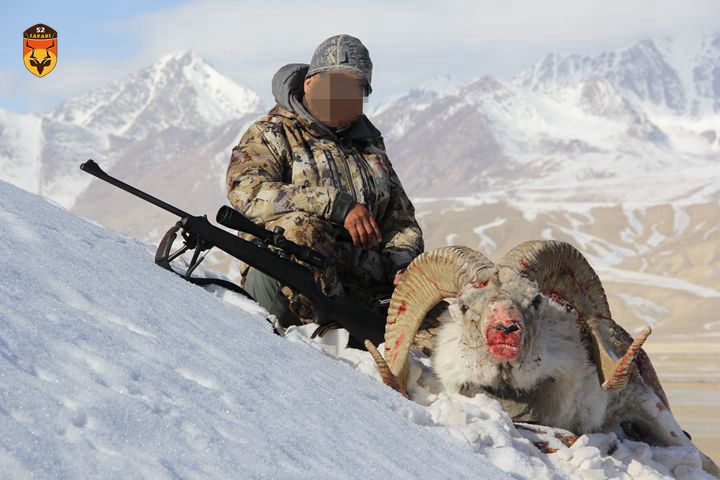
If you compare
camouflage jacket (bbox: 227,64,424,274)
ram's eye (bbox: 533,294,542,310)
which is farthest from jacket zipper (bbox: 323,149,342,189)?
ram's eye (bbox: 533,294,542,310)

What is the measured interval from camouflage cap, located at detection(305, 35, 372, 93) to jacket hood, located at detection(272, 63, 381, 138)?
0.63ft

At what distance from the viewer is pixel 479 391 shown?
607cm

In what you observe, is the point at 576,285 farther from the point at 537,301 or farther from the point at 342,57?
the point at 342,57

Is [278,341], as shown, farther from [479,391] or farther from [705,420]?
[705,420]

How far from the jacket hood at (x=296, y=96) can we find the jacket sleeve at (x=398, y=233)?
0.49 metres

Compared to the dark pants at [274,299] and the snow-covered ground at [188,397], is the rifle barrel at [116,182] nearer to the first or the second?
the snow-covered ground at [188,397]

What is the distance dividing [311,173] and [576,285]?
192cm

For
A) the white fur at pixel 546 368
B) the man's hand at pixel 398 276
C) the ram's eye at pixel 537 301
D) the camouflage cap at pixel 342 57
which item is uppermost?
the camouflage cap at pixel 342 57

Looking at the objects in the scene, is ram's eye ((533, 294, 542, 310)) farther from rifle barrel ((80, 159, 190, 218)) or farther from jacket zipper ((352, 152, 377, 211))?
rifle barrel ((80, 159, 190, 218))

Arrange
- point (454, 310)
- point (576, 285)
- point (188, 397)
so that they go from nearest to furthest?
point (188, 397), point (454, 310), point (576, 285)

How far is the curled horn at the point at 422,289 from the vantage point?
613 cm

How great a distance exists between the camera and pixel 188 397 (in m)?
3.71

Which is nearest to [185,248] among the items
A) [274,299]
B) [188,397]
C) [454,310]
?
[274,299]

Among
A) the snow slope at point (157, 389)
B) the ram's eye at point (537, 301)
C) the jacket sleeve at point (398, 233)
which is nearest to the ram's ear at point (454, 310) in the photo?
the ram's eye at point (537, 301)
